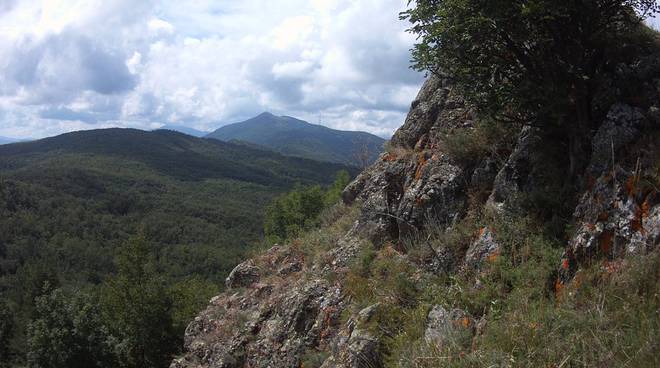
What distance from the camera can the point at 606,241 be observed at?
209 inches

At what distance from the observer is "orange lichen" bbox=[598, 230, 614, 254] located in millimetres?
5246

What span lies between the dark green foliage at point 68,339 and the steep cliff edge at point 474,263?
14.7m

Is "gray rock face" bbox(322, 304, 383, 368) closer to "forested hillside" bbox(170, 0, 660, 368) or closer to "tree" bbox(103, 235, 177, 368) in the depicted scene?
"forested hillside" bbox(170, 0, 660, 368)

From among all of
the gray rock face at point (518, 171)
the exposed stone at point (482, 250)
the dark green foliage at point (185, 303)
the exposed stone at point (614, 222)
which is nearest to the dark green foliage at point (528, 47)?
the gray rock face at point (518, 171)

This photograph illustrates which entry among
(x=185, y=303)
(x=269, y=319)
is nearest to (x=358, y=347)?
(x=269, y=319)

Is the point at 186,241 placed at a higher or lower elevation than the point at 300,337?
lower

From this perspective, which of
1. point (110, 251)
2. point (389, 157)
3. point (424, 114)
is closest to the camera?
point (424, 114)

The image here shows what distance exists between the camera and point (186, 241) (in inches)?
4616

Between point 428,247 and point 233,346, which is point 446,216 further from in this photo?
point 233,346

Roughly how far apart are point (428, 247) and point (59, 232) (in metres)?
130

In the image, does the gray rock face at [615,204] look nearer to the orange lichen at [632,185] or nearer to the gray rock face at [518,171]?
the orange lichen at [632,185]

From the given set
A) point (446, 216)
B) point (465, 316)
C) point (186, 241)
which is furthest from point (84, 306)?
point (186, 241)

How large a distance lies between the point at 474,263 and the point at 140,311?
18716mm

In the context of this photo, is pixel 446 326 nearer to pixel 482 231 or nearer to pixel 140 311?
pixel 482 231
